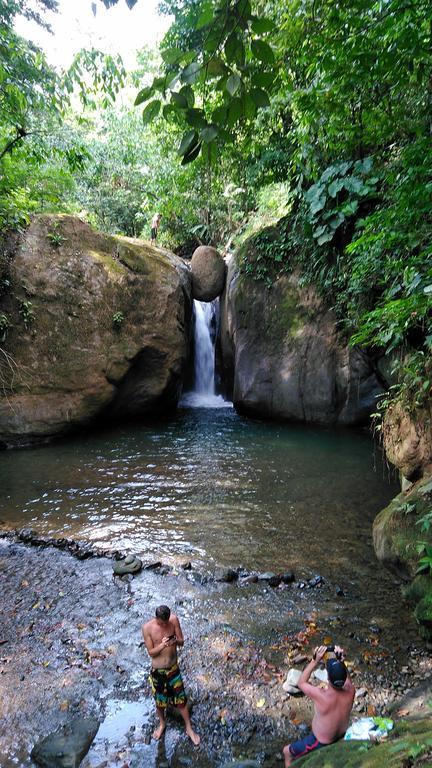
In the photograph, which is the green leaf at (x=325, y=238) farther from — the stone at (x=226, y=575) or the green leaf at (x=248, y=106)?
the green leaf at (x=248, y=106)

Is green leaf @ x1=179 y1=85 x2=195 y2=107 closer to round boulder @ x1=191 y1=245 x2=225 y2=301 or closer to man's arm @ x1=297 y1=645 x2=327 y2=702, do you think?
man's arm @ x1=297 y1=645 x2=327 y2=702

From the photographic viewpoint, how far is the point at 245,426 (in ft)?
37.3

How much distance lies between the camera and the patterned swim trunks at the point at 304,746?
2602 millimetres

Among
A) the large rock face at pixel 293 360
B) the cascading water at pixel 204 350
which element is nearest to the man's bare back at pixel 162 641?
the large rock face at pixel 293 360

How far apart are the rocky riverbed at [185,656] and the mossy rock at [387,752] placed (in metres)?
0.79

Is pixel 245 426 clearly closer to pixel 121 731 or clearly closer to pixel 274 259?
pixel 274 259

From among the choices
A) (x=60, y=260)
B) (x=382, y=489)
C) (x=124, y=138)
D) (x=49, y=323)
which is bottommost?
(x=382, y=489)

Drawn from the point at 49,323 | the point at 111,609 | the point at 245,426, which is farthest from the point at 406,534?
the point at 49,323

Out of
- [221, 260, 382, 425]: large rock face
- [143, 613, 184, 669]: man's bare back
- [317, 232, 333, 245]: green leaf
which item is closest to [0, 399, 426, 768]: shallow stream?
[143, 613, 184, 669]: man's bare back

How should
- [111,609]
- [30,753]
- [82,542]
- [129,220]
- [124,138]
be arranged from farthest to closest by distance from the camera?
[129,220], [124,138], [82,542], [111,609], [30,753]

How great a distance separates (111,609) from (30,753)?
1.54 metres

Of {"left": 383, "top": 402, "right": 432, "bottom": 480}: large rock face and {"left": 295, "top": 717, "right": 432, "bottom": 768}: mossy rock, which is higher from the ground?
{"left": 383, "top": 402, "right": 432, "bottom": 480}: large rock face

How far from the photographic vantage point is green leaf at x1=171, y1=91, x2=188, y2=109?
149cm

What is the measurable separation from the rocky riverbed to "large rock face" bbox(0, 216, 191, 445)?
206 inches
